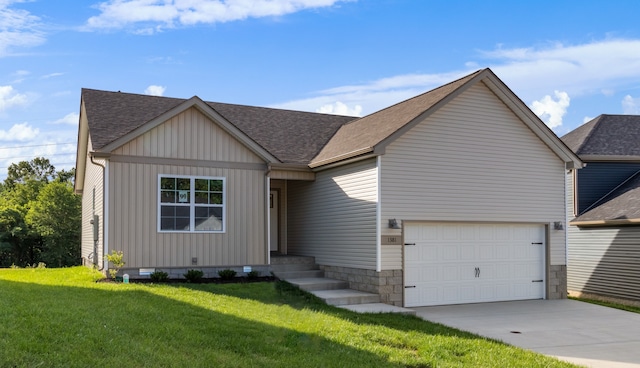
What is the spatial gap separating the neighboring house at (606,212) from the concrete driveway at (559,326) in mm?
2684

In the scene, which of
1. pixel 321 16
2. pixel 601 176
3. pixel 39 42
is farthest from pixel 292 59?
pixel 601 176

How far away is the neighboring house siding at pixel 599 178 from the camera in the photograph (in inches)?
749

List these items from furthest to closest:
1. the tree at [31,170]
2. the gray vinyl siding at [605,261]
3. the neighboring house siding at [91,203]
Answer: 1. the tree at [31,170]
2. the gray vinyl siding at [605,261]
3. the neighboring house siding at [91,203]

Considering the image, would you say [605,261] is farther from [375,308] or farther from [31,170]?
[31,170]

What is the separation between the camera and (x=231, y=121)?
58.5 ft

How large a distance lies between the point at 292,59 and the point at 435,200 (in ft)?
22.8

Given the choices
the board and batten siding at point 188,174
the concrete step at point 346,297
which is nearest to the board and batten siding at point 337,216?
the concrete step at point 346,297

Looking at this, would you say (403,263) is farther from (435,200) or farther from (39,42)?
(39,42)

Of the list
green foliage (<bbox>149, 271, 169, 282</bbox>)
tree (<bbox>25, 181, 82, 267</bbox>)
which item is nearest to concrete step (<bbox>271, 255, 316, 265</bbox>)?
green foliage (<bbox>149, 271, 169, 282</bbox>)

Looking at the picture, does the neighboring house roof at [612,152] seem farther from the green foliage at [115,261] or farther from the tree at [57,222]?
the tree at [57,222]

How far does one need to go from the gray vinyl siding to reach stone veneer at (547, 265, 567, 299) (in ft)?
7.21

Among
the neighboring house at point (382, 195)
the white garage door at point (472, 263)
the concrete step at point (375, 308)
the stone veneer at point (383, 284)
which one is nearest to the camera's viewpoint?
the concrete step at point (375, 308)

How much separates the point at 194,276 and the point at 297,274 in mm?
2800

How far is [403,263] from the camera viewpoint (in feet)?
44.3
